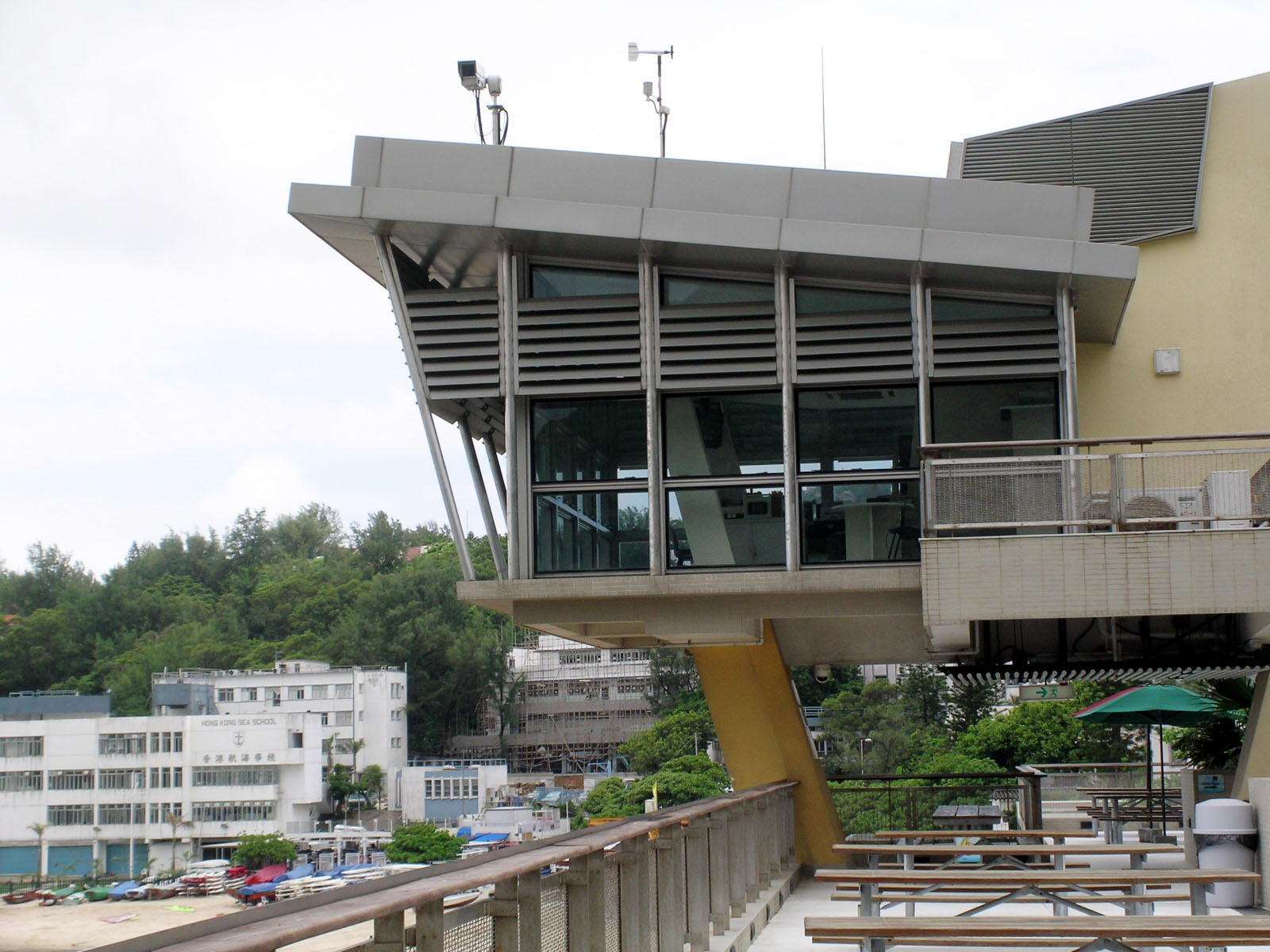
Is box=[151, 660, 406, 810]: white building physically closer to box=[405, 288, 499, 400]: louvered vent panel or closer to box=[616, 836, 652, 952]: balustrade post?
box=[405, 288, 499, 400]: louvered vent panel

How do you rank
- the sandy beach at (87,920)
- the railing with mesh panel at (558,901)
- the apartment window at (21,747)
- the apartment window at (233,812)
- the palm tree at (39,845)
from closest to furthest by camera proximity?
the railing with mesh panel at (558,901) < the sandy beach at (87,920) < the apartment window at (233,812) < the palm tree at (39,845) < the apartment window at (21,747)

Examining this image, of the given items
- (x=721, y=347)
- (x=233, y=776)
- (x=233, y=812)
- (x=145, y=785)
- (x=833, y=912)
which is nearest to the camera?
(x=833, y=912)

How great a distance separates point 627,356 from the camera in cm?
1303

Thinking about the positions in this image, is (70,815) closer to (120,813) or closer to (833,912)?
(120,813)

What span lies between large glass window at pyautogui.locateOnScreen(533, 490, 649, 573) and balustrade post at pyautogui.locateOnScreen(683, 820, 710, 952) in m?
5.19

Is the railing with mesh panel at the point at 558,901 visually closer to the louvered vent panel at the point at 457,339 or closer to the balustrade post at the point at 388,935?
the balustrade post at the point at 388,935

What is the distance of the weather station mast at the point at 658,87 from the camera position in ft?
50.7

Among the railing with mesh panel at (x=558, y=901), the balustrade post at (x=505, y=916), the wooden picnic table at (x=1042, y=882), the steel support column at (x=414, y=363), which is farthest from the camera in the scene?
the steel support column at (x=414, y=363)

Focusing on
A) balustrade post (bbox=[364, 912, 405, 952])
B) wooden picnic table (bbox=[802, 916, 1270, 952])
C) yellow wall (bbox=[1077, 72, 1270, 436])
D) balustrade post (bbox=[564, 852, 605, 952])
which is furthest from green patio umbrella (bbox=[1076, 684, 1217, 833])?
balustrade post (bbox=[364, 912, 405, 952])

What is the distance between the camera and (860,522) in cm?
1280

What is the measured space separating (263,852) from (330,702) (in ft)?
61.7

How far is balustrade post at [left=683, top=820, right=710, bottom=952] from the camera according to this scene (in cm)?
746

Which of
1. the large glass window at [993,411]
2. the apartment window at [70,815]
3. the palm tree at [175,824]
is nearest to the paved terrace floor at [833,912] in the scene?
the large glass window at [993,411]

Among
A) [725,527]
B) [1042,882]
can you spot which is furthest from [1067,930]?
[725,527]
